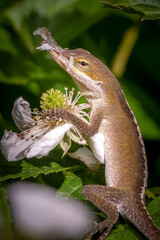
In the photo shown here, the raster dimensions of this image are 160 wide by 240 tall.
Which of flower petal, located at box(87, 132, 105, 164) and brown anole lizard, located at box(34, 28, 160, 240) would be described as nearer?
brown anole lizard, located at box(34, 28, 160, 240)

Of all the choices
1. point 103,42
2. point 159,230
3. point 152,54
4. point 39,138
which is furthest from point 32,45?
point 159,230

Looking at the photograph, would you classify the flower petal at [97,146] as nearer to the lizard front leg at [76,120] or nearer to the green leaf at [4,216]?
the lizard front leg at [76,120]

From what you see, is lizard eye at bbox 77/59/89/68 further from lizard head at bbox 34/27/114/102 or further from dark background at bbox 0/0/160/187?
dark background at bbox 0/0/160/187

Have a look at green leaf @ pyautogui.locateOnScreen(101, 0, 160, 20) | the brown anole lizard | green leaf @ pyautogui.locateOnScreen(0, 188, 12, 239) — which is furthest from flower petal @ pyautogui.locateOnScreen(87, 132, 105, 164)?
green leaf @ pyautogui.locateOnScreen(101, 0, 160, 20)

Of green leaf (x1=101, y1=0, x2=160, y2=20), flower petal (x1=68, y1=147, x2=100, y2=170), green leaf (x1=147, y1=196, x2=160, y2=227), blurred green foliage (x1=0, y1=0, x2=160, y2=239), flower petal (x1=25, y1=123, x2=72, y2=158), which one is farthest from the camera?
blurred green foliage (x1=0, y1=0, x2=160, y2=239)

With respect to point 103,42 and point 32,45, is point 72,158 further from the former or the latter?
point 103,42

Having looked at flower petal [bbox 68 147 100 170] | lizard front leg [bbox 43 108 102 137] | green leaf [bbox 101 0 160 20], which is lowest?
flower petal [bbox 68 147 100 170]

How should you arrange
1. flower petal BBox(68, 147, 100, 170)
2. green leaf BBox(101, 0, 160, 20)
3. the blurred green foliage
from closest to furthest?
green leaf BBox(101, 0, 160, 20)
flower petal BBox(68, 147, 100, 170)
the blurred green foliage

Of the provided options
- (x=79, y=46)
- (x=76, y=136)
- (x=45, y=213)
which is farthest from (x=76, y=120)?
(x=79, y=46)
